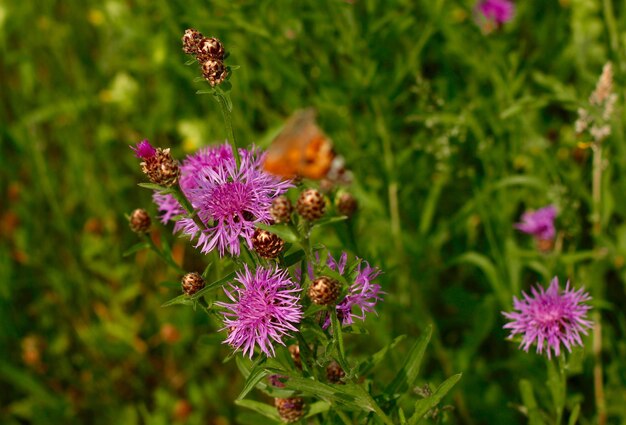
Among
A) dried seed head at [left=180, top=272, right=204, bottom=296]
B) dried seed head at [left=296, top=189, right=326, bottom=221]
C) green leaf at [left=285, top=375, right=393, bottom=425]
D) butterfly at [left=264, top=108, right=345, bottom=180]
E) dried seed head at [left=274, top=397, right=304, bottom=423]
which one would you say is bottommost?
green leaf at [left=285, top=375, right=393, bottom=425]

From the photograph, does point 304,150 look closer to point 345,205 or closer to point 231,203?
point 345,205

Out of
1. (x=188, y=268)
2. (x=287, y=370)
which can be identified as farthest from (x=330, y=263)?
(x=188, y=268)

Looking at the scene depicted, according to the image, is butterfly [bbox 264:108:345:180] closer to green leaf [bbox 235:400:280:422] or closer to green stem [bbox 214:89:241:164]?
green leaf [bbox 235:400:280:422]

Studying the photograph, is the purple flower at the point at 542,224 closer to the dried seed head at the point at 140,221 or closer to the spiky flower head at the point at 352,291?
the spiky flower head at the point at 352,291

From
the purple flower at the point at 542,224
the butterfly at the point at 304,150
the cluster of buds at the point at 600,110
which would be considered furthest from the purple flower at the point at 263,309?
the butterfly at the point at 304,150

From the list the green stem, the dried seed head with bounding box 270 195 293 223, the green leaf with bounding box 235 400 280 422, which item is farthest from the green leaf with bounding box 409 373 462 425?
the green stem

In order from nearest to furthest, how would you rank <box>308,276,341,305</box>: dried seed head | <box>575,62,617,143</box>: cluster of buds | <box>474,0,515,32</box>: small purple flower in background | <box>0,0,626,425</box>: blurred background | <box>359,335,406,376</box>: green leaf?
<box>308,276,341,305</box>: dried seed head → <box>359,335,406,376</box>: green leaf → <box>575,62,617,143</box>: cluster of buds → <box>0,0,626,425</box>: blurred background → <box>474,0,515,32</box>: small purple flower in background

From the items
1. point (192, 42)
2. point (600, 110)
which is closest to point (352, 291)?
point (192, 42)
